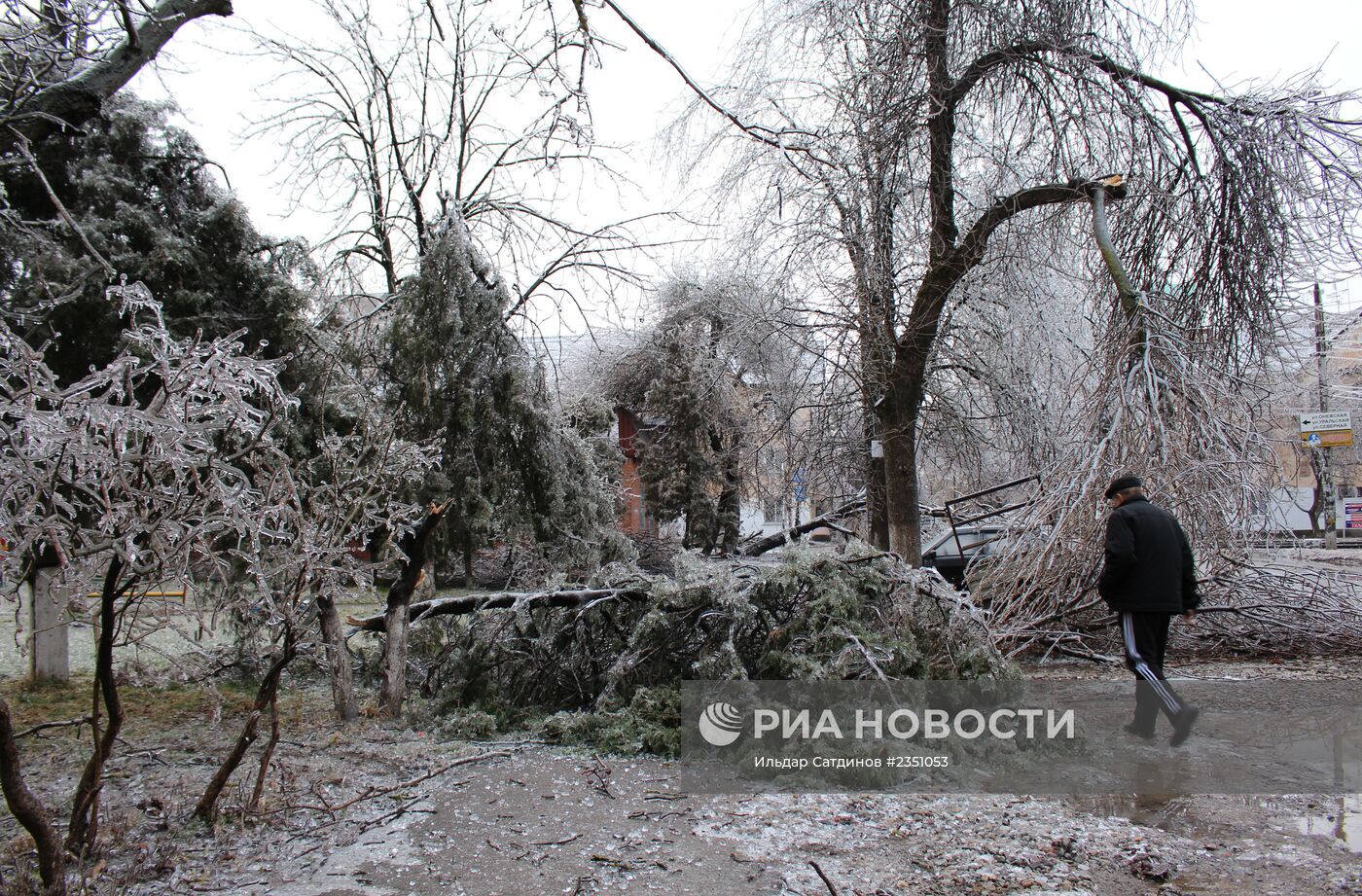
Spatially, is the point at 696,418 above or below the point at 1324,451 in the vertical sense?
above

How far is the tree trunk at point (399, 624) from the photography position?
573 centimetres

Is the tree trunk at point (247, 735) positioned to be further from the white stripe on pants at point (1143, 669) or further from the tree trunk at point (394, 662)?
the white stripe on pants at point (1143, 669)

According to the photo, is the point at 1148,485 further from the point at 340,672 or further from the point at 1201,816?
the point at 340,672

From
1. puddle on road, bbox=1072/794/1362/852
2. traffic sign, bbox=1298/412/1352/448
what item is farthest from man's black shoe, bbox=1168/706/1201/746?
traffic sign, bbox=1298/412/1352/448

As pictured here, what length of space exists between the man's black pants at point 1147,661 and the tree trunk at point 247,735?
15.0 ft

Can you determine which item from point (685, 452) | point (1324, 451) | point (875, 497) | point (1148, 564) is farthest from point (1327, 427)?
point (1148, 564)

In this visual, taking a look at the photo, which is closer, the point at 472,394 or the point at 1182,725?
the point at 1182,725

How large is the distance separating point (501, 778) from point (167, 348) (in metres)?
2.85

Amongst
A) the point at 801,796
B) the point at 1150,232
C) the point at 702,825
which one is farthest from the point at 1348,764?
the point at 1150,232

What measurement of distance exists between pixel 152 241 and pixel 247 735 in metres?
4.56

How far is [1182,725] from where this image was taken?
4.62m

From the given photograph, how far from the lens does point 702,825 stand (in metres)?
3.71

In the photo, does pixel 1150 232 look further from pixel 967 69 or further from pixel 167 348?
pixel 167 348

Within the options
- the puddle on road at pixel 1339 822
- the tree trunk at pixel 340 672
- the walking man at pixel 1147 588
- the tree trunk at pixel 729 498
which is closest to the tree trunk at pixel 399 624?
the tree trunk at pixel 340 672
